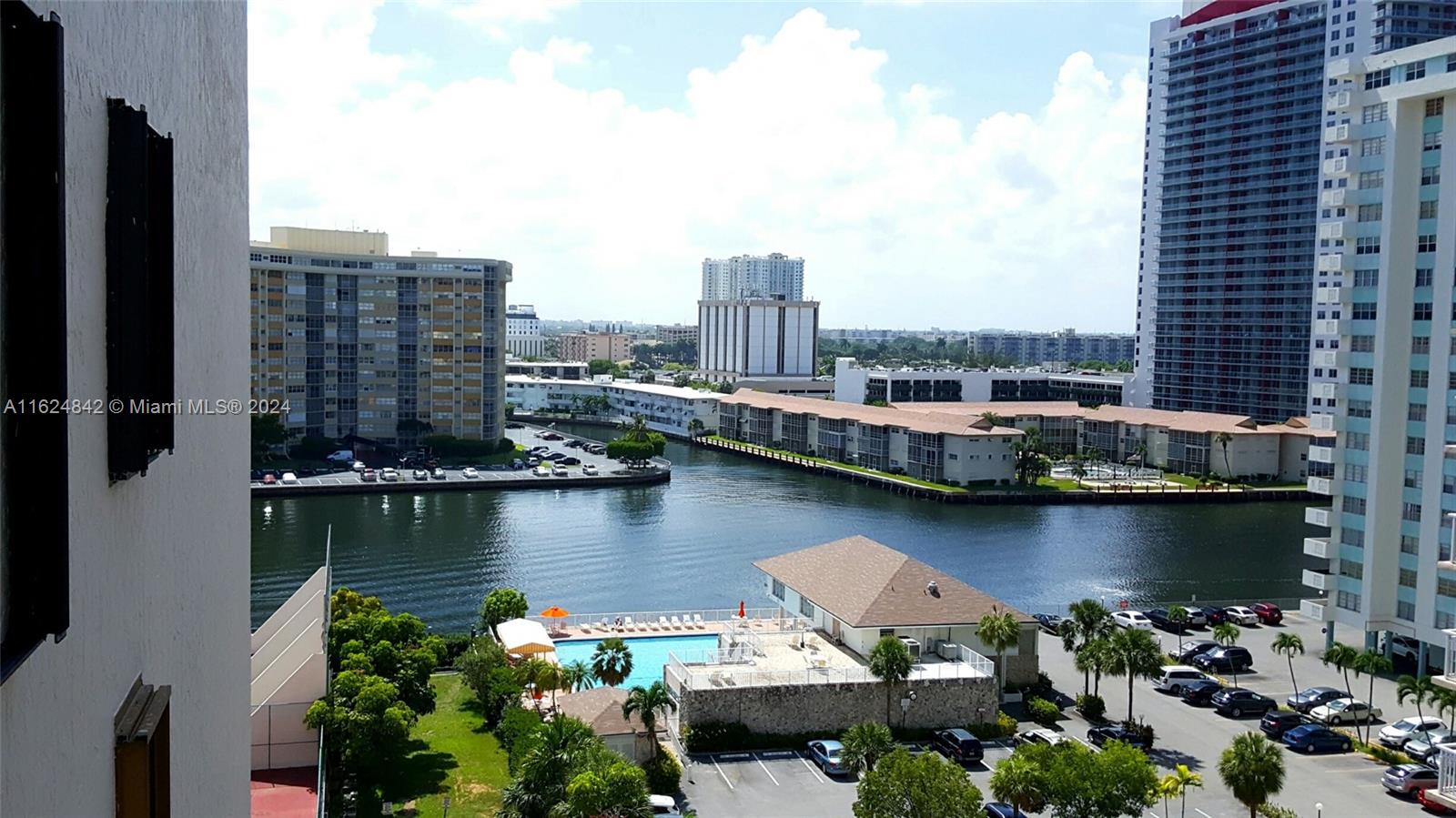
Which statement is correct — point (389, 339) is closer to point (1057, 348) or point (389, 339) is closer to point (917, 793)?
point (917, 793)

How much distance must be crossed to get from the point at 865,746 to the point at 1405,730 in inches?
328

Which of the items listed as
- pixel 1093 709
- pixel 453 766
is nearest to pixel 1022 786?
pixel 1093 709

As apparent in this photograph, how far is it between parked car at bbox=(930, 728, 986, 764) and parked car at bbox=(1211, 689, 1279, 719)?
14.7 feet

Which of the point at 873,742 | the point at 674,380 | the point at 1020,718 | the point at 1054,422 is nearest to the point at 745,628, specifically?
the point at 1020,718

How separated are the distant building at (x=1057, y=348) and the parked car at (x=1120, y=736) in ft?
459

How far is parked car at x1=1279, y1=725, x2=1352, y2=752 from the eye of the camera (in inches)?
676

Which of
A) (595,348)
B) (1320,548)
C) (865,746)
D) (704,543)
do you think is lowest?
(704,543)

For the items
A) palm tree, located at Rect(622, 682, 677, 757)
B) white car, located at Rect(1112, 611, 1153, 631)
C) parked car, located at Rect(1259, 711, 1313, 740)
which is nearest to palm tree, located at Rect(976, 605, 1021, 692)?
parked car, located at Rect(1259, 711, 1313, 740)

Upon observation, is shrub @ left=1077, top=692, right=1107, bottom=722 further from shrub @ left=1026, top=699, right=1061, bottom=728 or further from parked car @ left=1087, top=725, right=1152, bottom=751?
parked car @ left=1087, top=725, right=1152, bottom=751

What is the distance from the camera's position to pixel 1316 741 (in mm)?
17203

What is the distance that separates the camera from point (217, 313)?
3377 mm

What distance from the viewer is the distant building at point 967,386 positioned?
228ft

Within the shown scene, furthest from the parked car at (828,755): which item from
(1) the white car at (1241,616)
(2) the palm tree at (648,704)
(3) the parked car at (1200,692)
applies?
(1) the white car at (1241,616)

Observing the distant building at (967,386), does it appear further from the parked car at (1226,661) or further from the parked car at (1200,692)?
the parked car at (1200,692)
